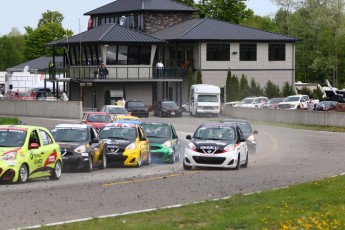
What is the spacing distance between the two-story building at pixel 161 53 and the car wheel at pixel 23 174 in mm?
54109

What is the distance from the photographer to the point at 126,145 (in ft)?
103

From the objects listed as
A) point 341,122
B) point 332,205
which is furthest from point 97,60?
point 332,205

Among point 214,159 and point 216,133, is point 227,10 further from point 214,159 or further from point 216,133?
point 214,159

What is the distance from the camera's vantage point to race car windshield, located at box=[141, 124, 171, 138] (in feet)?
115

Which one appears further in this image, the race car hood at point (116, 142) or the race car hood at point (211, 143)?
the race car hood at point (116, 142)

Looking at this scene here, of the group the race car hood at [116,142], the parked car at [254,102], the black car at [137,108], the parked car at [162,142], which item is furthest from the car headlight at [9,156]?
the parked car at [254,102]

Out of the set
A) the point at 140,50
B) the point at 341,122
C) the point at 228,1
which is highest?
the point at 228,1

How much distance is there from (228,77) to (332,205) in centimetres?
6757

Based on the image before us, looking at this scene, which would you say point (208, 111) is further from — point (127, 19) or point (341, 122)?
point (127, 19)

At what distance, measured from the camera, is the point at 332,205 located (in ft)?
56.5

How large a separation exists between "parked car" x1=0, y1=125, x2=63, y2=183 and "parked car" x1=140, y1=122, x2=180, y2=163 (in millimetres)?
8256

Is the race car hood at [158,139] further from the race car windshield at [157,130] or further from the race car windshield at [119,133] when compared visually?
the race car windshield at [119,133]

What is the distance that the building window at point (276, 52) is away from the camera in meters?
89.2

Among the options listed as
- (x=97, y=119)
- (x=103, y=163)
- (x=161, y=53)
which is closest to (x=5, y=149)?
(x=103, y=163)
